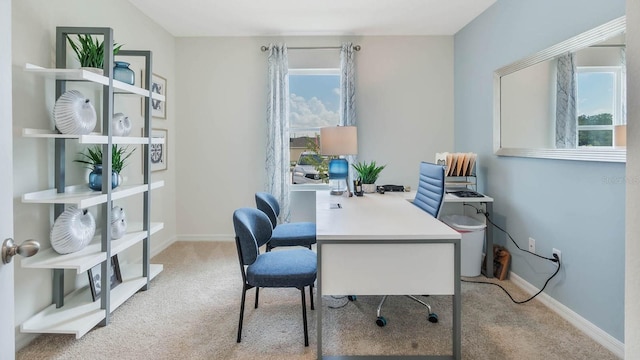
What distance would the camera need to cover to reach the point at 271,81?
410cm

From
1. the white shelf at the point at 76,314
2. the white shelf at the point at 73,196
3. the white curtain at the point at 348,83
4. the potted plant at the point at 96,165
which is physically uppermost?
the white curtain at the point at 348,83

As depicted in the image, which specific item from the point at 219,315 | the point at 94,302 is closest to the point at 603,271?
the point at 219,315

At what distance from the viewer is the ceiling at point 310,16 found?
10.9ft

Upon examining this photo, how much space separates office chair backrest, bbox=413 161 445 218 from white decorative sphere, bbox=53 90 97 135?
2.41 meters

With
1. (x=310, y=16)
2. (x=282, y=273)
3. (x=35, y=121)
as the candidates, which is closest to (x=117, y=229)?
(x=35, y=121)

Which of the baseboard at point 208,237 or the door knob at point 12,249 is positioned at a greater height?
the door knob at point 12,249

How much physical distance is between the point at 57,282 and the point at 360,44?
151 inches

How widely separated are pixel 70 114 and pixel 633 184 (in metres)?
2.57

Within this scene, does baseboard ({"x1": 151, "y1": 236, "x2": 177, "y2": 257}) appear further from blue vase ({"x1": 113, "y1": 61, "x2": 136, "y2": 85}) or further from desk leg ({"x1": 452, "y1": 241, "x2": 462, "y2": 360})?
desk leg ({"x1": 452, "y1": 241, "x2": 462, "y2": 360})

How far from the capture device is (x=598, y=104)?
2127mm

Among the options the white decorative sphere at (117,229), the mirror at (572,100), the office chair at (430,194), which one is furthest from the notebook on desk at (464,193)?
the white decorative sphere at (117,229)

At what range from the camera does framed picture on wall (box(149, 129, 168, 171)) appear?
12.2ft

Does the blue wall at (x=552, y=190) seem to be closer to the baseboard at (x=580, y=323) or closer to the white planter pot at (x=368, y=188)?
the baseboard at (x=580, y=323)

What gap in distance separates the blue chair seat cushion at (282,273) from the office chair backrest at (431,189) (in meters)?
1.00
